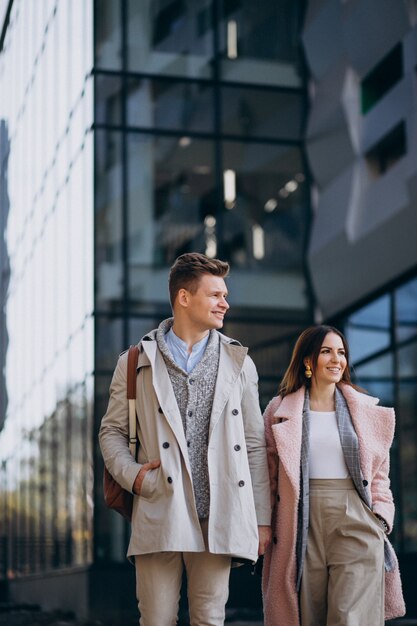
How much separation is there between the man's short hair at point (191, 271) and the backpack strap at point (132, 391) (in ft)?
1.09

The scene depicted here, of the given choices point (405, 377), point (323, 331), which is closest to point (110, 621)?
point (405, 377)

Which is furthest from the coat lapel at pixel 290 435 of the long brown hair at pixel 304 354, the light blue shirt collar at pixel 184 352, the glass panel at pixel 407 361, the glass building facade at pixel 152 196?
the glass building facade at pixel 152 196

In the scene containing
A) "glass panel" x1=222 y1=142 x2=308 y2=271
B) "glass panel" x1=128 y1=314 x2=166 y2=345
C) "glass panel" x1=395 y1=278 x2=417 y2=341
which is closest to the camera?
"glass panel" x1=395 y1=278 x2=417 y2=341

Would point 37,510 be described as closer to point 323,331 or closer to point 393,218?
point 393,218

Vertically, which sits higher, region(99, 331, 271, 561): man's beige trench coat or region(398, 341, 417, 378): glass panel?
region(398, 341, 417, 378): glass panel

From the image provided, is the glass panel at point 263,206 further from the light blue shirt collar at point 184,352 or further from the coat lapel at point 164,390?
the coat lapel at point 164,390

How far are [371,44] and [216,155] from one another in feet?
12.2

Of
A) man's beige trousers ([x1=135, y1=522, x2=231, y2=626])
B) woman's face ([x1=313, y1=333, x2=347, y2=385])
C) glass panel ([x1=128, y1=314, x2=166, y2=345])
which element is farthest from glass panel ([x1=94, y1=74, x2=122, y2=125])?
man's beige trousers ([x1=135, y1=522, x2=231, y2=626])

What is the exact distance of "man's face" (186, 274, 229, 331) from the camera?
5957mm

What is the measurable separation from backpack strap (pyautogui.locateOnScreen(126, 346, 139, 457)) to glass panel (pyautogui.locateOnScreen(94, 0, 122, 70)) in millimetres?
14123

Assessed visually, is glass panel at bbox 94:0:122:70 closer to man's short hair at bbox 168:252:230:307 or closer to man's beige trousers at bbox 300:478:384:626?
man's short hair at bbox 168:252:230:307

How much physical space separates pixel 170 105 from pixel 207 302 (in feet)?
47.2

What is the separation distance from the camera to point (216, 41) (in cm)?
2031

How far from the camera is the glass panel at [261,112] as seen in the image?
2045 cm
